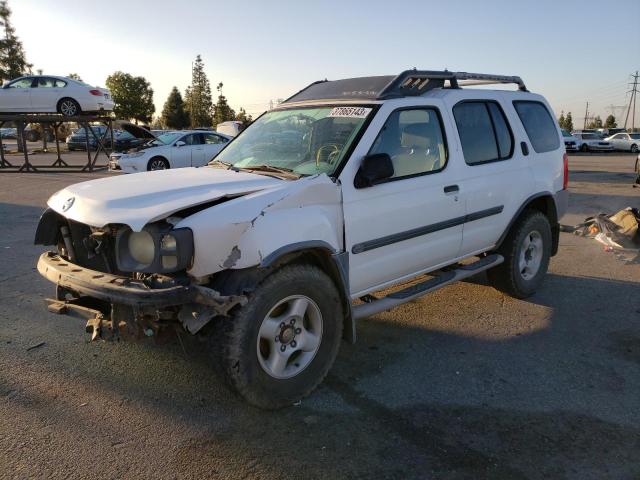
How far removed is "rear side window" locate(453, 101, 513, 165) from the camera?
4488 millimetres

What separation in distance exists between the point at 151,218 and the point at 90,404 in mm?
1375

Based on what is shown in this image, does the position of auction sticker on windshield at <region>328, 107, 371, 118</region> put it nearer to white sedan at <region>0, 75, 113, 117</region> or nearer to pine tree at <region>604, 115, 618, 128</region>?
white sedan at <region>0, 75, 113, 117</region>

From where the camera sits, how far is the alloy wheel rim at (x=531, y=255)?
5.32 metres

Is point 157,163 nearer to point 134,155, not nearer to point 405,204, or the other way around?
point 134,155

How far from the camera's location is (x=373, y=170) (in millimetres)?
3447

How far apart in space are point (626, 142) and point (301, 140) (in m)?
38.0

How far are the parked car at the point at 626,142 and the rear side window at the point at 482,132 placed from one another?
35.9 m

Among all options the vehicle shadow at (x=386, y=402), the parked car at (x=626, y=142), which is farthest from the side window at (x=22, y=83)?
the parked car at (x=626, y=142)

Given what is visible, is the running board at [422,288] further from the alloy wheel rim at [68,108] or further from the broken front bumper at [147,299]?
the alloy wheel rim at [68,108]

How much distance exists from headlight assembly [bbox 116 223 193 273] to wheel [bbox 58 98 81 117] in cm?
1930

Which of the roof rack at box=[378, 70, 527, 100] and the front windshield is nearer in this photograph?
the front windshield

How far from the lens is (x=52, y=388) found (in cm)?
346

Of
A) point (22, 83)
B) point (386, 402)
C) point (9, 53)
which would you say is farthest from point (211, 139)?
point (9, 53)

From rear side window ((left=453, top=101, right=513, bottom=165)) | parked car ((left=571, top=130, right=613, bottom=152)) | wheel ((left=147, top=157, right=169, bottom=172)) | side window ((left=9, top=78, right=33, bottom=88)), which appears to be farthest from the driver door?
parked car ((left=571, top=130, right=613, bottom=152))
